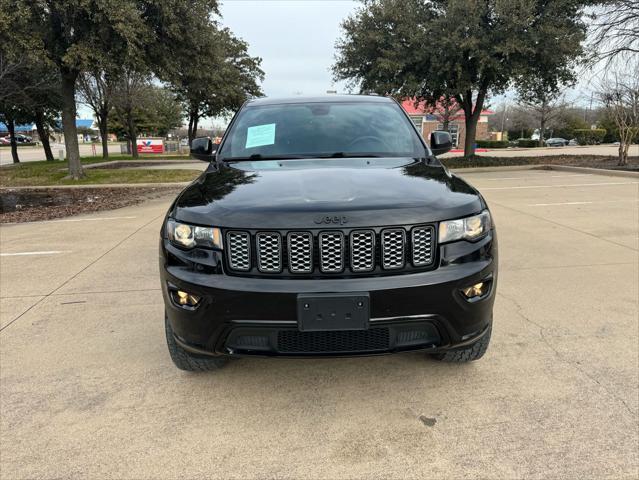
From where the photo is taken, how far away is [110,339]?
3.52 meters

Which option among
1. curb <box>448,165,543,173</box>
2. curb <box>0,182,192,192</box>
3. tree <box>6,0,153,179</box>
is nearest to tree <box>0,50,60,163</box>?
tree <box>6,0,153,179</box>

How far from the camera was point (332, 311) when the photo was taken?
2170mm

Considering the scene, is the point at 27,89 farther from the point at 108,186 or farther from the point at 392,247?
the point at 392,247

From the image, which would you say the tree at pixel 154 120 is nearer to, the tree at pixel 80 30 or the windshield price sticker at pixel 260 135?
the tree at pixel 80 30

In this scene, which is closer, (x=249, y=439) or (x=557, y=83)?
(x=249, y=439)


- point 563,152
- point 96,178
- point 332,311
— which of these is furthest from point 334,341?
point 563,152

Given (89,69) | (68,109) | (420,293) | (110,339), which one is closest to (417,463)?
(420,293)

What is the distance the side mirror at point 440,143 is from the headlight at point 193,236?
220cm

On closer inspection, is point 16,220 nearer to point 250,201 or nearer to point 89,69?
point 89,69

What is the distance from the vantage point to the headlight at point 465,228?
2.33m

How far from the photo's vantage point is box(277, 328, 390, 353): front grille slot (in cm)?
226

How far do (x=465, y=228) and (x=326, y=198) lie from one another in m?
0.72

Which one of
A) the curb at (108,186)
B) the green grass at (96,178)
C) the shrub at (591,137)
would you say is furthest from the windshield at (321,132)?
the shrub at (591,137)

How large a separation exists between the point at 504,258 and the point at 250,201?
393 centimetres
